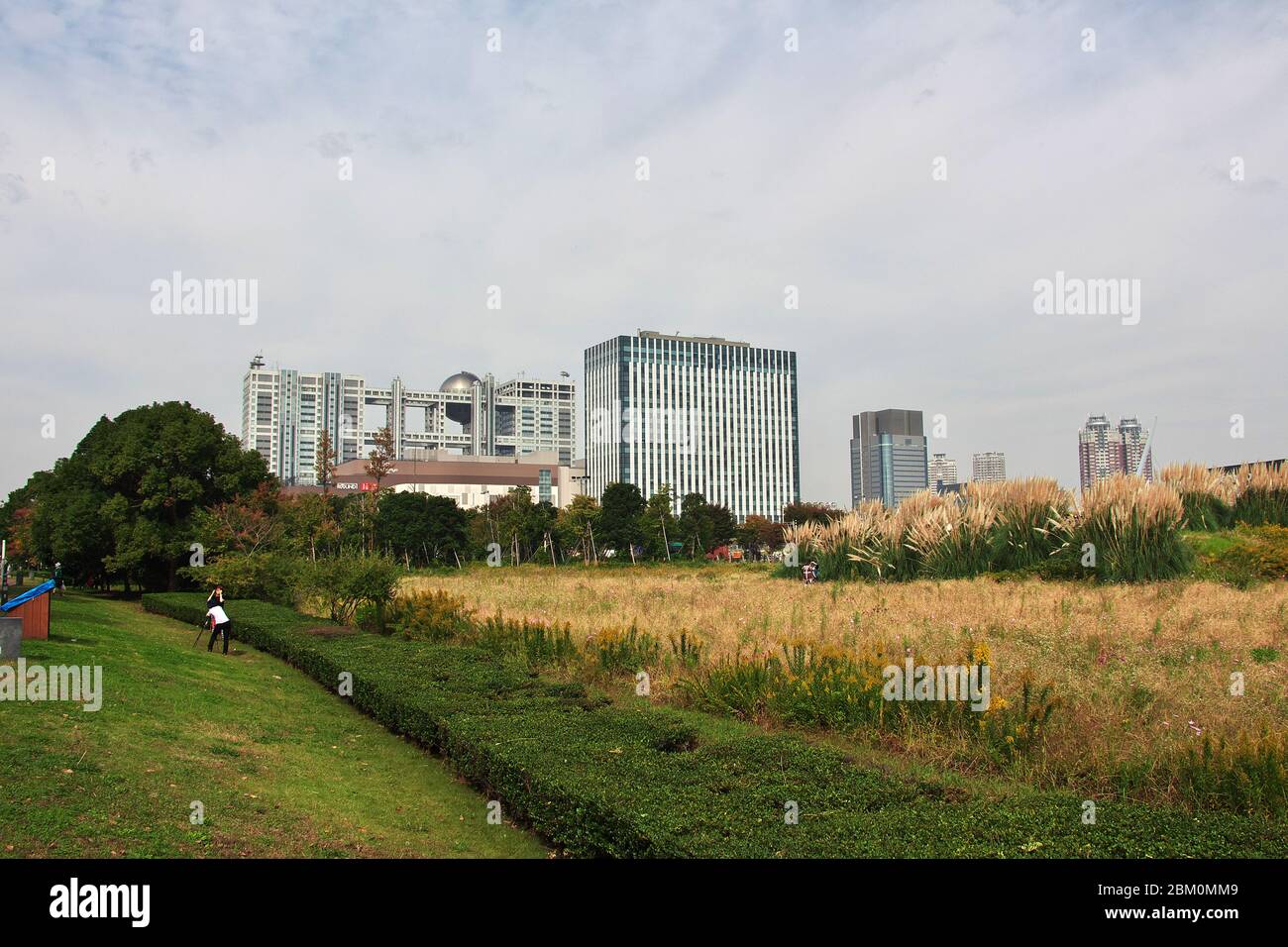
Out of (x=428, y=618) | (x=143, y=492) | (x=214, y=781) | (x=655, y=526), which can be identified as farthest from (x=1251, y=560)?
(x=655, y=526)

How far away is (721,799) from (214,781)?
403cm

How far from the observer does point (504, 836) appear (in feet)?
21.4

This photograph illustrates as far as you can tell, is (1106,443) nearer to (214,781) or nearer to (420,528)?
(420,528)

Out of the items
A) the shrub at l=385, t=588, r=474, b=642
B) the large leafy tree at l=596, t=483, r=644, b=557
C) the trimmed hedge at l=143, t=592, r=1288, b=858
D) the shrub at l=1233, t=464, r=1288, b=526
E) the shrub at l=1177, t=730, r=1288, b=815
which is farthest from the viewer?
the large leafy tree at l=596, t=483, r=644, b=557

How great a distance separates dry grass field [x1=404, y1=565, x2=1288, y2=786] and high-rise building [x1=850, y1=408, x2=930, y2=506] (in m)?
155

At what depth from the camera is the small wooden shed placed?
11.8m

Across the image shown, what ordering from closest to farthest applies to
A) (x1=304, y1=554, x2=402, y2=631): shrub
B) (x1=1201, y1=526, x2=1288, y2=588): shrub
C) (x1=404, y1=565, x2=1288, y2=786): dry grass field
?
(x1=404, y1=565, x2=1288, y2=786): dry grass field
(x1=1201, y1=526, x2=1288, y2=588): shrub
(x1=304, y1=554, x2=402, y2=631): shrub

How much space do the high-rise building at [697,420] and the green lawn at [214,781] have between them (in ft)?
→ 457

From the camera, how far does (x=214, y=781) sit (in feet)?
23.0

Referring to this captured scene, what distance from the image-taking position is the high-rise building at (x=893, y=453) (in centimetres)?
17050

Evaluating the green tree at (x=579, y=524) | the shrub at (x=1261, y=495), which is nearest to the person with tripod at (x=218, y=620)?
the shrub at (x=1261, y=495)
